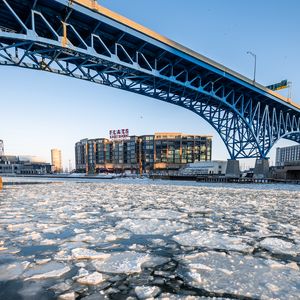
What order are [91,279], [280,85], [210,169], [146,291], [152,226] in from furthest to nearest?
[210,169] → [280,85] → [152,226] → [91,279] → [146,291]

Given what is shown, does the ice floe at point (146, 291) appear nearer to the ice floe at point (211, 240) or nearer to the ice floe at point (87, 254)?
the ice floe at point (87, 254)

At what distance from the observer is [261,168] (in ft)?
84.1

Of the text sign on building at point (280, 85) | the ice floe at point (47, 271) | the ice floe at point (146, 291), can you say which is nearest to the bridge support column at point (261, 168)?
the text sign on building at point (280, 85)

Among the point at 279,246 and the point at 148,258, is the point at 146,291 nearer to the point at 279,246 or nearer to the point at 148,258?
the point at 148,258

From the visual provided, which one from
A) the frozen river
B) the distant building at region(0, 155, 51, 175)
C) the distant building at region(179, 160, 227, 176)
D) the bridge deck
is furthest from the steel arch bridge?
the distant building at region(0, 155, 51, 175)

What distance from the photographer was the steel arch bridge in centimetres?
1235

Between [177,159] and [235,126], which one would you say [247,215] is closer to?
[235,126]

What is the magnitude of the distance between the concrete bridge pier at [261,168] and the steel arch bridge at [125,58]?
674mm

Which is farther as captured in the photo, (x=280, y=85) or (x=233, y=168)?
(x=280, y=85)

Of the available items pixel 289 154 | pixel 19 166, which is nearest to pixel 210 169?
pixel 19 166

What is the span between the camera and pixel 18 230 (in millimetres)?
4094

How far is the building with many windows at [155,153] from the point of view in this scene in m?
92.4

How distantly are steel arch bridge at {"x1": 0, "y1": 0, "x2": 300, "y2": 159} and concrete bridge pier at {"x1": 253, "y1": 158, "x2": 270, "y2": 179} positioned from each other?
674 mm

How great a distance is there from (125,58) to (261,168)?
20.2 metres
